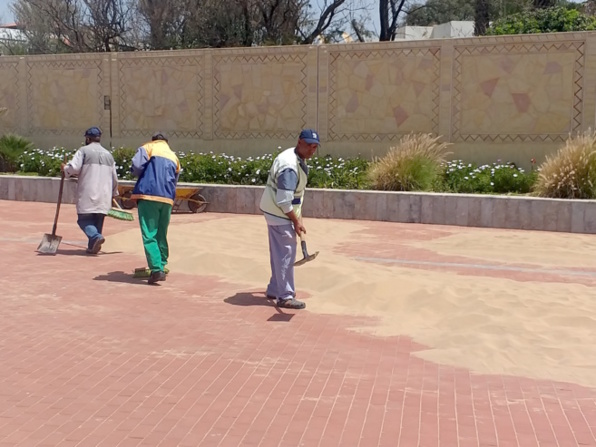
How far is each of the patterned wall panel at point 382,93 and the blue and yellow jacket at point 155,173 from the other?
9436mm

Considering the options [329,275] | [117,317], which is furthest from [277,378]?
[329,275]

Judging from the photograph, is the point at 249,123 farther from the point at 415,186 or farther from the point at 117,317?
the point at 117,317

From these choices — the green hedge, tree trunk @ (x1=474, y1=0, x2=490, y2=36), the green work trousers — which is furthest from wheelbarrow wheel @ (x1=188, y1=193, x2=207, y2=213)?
tree trunk @ (x1=474, y1=0, x2=490, y2=36)

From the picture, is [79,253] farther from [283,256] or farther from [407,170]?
[407,170]

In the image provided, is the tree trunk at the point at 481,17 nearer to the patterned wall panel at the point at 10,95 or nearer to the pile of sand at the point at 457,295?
the patterned wall panel at the point at 10,95

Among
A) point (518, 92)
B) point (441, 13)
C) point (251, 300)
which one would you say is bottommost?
point (251, 300)

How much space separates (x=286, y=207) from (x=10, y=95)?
56.1 feet

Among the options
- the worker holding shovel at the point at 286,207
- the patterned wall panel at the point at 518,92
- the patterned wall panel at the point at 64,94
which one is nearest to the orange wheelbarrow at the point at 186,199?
the patterned wall panel at the point at 518,92

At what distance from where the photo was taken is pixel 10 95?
2275cm

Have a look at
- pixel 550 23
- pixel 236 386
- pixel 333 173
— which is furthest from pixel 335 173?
pixel 236 386

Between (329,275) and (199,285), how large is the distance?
142cm

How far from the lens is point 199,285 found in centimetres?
932

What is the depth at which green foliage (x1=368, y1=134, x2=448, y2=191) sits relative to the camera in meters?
15.4

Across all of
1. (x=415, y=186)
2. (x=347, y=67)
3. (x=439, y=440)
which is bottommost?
(x=439, y=440)
